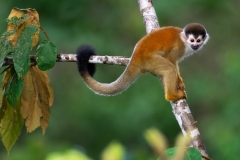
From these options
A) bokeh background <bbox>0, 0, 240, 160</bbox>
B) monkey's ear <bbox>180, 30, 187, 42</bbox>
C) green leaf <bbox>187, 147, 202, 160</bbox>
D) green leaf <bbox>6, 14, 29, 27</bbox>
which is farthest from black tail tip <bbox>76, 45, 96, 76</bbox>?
bokeh background <bbox>0, 0, 240, 160</bbox>

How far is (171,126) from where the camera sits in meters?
11.3

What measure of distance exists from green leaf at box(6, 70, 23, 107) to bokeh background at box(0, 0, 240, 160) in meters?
7.07

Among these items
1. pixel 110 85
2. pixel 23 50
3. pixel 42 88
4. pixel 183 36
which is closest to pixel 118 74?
pixel 183 36

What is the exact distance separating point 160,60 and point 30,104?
3.71 ft

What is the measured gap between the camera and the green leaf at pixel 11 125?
380cm

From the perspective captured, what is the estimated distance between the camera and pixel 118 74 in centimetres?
1160

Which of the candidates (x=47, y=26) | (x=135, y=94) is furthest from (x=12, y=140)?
(x=47, y=26)

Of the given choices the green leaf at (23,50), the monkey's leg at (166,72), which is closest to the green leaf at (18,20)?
the green leaf at (23,50)

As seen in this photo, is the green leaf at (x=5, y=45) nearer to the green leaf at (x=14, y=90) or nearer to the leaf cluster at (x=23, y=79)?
the leaf cluster at (x=23, y=79)

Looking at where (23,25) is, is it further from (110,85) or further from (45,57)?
(110,85)

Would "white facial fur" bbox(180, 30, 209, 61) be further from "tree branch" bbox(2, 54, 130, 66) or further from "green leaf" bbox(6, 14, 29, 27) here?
"green leaf" bbox(6, 14, 29, 27)

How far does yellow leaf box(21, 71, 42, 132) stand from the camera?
3885mm

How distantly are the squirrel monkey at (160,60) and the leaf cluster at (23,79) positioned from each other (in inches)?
16.2

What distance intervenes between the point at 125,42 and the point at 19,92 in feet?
30.3
